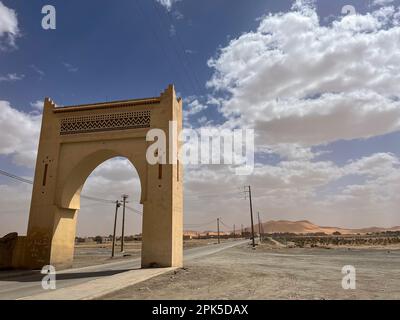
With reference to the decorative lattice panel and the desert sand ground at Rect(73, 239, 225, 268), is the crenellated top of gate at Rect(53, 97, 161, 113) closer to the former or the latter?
the decorative lattice panel

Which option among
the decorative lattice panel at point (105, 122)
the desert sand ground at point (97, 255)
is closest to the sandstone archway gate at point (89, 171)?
the decorative lattice panel at point (105, 122)

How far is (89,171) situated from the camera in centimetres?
1789

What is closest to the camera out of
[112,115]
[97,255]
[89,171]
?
[112,115]

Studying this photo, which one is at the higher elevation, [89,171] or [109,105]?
[109,105]

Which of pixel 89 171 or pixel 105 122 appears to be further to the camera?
pixel 89 171

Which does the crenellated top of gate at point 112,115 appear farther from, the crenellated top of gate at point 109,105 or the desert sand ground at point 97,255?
the desert sand ground at point 97,255

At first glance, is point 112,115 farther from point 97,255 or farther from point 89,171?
point 97,255

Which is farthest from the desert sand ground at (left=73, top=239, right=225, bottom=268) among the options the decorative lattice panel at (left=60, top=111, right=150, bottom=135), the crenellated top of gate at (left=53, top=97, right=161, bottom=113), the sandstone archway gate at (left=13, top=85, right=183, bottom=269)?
the crenellated top of gate at (left=53, top=97, right=161, bottom=113)

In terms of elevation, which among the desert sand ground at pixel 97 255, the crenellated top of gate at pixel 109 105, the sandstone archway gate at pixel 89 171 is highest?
the crenellated top of gate at pixel 109 105

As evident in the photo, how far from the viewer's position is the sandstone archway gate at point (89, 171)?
15.0m

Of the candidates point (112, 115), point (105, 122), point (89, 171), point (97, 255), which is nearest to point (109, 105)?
point (112, 115)

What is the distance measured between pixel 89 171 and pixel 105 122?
2.97 metres

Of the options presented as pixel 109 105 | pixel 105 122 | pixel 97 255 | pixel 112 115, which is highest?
pixel 109 105
